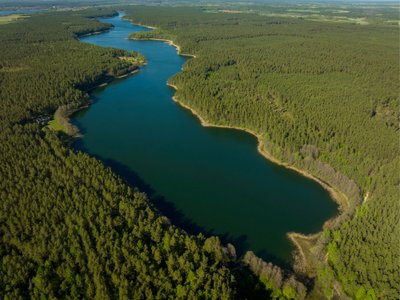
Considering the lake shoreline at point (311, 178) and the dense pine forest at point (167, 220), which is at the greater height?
the dense pine forest at point (167, 220)

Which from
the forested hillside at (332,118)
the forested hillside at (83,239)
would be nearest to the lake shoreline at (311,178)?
the forested hillside at (332,118)

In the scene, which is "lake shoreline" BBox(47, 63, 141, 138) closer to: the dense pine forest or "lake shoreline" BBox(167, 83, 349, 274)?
the dense pine forest

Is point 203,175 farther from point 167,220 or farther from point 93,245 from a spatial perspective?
point 93,245

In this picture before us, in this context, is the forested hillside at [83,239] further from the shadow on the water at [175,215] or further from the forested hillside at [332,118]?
the forested hillside at [332,118]

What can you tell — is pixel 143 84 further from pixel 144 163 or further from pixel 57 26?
pixel 57 26

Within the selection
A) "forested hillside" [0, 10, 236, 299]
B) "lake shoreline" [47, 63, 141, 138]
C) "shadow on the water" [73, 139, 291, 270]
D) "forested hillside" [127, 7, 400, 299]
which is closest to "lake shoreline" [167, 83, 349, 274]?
"forested hillside" [127, 7, 400, 299]

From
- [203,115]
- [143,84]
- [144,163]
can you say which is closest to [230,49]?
[143,84]

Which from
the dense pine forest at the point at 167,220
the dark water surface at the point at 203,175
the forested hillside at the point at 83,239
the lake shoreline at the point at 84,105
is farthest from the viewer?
the lake shoreline at the point at 84,105
